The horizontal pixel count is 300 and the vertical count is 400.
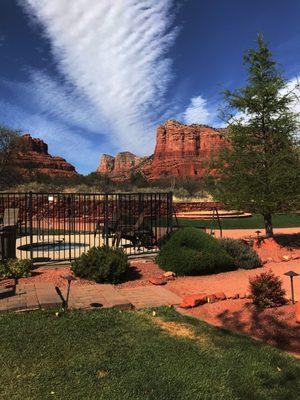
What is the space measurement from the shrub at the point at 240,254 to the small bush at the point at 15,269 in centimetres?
417

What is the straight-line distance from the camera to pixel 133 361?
3832 millimetres

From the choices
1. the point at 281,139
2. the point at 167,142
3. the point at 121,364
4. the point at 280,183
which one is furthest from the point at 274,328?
the point at 167,142

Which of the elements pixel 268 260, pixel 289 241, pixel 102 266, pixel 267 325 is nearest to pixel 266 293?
pixel 267 325

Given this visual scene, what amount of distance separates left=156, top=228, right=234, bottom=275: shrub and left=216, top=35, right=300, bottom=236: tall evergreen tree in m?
3.80

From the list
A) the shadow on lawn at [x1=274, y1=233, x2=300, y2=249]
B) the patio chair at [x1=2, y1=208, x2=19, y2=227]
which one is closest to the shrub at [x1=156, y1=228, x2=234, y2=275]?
the shadow on lawn at [x1=274, y1=233, x2=300, y2=249]

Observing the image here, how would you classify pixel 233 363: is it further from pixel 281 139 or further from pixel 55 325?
pixel 281 139

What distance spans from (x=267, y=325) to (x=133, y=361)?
6.71ft

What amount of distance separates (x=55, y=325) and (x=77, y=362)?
108 cm

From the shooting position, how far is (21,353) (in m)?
3.95

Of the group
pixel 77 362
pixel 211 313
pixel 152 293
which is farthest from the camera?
pixel 152 293

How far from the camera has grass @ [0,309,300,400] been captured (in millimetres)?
3301

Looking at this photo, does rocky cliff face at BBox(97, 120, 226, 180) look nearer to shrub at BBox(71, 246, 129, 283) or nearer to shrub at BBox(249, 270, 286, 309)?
shrub at BBox(71, 246, 129, 283)

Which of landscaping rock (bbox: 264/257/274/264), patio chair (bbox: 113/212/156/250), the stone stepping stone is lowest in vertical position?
the stone stepping stone

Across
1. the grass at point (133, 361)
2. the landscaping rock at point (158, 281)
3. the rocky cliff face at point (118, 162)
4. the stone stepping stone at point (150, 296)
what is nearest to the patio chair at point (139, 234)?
the landscaping rock at point (158, 281)
